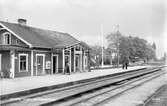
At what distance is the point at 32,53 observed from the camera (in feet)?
93.6

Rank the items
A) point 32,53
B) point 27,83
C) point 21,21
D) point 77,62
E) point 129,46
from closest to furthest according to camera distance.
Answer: point 27,83, point 32,53, point 21,21, point 77,62, point 129,46

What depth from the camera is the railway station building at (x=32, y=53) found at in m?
26.4

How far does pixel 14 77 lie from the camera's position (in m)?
26.1

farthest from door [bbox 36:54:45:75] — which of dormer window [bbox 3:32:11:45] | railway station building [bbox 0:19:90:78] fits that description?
dormer window [bbox 3:32:11:45]

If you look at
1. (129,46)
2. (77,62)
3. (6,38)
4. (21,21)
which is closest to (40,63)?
(6,38)

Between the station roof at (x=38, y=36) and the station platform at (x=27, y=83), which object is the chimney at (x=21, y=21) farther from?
the station platform at (x=27, y=83)

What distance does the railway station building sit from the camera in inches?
1041

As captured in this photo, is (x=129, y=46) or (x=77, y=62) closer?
(x=77, y=62)

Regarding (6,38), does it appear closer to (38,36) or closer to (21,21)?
(38,36)

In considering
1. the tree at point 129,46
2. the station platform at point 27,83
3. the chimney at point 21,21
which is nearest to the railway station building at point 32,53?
the chimney at point 21,21

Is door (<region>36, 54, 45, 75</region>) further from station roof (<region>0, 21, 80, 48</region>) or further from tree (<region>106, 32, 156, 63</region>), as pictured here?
tree (<region>106, 32, 156, 63</region>)

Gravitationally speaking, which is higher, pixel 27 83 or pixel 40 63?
pixel 40 63

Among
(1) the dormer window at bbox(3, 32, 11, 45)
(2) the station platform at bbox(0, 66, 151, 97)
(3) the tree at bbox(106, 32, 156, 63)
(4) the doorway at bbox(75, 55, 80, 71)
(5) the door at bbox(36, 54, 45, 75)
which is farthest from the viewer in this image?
(3) the tree at bbox(106, 32, 156, 63)

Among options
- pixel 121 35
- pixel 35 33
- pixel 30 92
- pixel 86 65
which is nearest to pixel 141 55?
pixel 121 35
